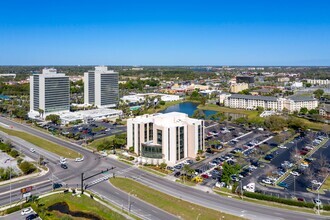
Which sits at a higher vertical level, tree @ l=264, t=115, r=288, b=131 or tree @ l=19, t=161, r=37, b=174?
tree @ l=264, t=115, r=288, b=131

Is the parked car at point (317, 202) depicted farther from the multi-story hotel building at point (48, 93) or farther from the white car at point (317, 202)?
the multi-story hotel building at point (48, 93)

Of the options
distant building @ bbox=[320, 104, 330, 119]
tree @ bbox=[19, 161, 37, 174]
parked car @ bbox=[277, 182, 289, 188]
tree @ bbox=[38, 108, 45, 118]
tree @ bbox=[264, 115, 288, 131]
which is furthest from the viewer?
distant building @ bbox=[320, 104, 330, 119]

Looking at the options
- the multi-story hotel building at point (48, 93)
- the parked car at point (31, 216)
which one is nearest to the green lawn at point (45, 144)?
the multi-story hotel building at point (48, 93)

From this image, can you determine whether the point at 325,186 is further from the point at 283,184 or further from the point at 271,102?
the point at 271,102

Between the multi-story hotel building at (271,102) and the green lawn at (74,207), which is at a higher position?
the multi-story hotel building at (271,102)

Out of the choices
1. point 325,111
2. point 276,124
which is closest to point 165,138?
point 276,124

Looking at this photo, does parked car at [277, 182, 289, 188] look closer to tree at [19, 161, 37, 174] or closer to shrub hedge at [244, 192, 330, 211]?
shrub hedge at [244, 192, 330, 211]

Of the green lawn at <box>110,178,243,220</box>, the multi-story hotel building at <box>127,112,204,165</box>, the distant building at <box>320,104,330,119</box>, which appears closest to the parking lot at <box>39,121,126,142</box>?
the multi-story hotel building at <box>127,112,204,165</box>
